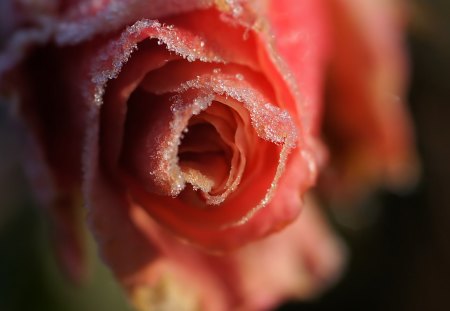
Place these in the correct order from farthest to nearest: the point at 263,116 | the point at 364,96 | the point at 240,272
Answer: the point at 364,96 → the point at 240,272 → the point at 263,116

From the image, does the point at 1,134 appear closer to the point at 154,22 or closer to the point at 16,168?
the point at 16,168

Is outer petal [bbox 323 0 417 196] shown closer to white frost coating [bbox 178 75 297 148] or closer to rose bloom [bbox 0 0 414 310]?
rose bloom [bbox 0 0 414 310]

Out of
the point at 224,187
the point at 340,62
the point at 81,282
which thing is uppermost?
the point at 340,62

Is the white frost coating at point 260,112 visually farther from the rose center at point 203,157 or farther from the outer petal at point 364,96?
the outer petal at point 364,96

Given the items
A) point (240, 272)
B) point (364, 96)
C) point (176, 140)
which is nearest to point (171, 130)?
point (176, 140)

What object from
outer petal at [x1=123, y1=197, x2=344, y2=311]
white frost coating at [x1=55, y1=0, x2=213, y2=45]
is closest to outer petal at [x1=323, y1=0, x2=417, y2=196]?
outer petal at [x1=123, y1=197, x2=344, y2=311]

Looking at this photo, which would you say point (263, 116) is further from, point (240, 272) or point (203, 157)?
point (240, 272)

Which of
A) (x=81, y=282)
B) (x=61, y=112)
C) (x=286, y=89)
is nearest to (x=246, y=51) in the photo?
(x=286, y=89)
